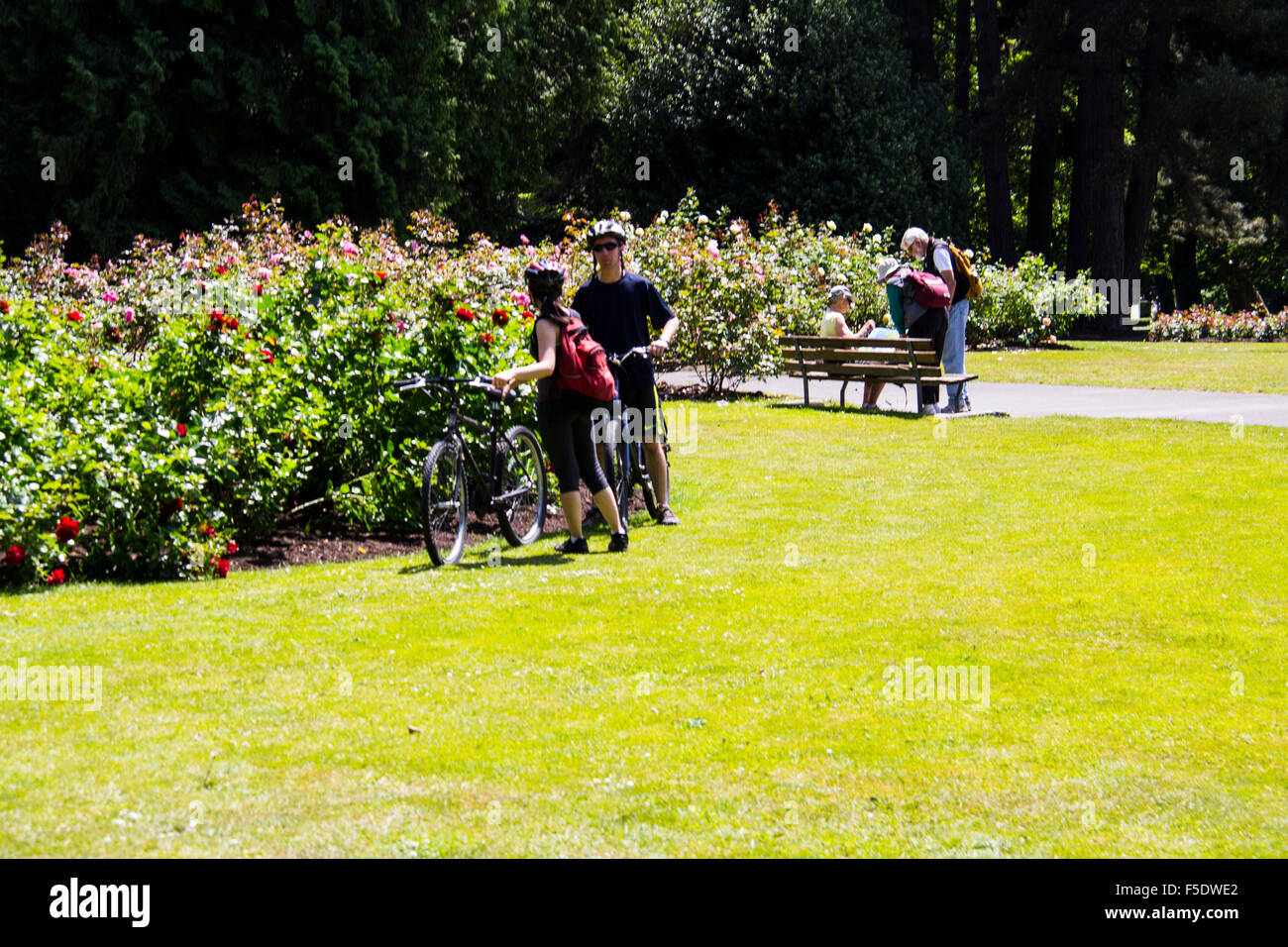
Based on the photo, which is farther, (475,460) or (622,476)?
Answer: (622,476)

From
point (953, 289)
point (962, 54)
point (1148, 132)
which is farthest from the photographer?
point (962, 54)

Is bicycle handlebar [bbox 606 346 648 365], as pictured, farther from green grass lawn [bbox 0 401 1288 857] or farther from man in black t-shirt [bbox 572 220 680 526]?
green grass lawn [bbox 0 401 1288 857]

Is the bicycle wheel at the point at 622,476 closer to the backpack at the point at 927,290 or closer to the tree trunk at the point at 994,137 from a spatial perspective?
the backpack at the point at 927,290

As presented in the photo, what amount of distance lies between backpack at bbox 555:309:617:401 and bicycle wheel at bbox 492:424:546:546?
32.3 inches

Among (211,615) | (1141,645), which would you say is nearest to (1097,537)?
(1141,645)

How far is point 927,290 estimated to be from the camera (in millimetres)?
15938

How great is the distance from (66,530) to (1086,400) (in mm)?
12537

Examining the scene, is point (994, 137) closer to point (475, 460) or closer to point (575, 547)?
point (475, 460)

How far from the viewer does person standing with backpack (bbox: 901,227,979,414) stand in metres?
16.0

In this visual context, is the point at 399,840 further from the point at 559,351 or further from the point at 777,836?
the point at 559,351

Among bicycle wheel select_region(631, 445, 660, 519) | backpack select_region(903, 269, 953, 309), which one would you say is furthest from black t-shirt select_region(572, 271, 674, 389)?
backpack select_region(903, 269, 953, 309)

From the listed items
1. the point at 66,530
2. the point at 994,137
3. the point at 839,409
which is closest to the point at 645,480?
the point at 66,530

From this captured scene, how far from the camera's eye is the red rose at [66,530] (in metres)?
7.76

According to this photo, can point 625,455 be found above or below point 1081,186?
below
